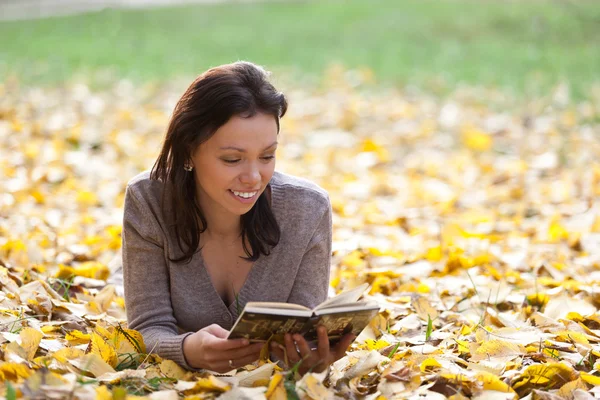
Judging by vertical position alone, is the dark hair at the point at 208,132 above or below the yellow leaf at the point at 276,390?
above

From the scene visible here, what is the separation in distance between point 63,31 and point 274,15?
12.9 ft

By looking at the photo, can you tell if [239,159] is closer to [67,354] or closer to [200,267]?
[200,267]

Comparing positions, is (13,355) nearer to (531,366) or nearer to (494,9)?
(531,366)

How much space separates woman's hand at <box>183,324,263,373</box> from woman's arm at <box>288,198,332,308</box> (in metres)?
0.43

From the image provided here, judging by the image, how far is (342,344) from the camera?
2352 mm

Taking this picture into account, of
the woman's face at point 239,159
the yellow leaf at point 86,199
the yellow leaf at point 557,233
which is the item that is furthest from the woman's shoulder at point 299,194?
the yellow leaf at point 86,199

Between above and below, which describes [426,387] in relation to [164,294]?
below

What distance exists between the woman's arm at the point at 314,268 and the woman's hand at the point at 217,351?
0.43 meters

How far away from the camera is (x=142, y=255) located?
2689mm

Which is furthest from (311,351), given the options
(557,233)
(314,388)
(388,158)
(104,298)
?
(388,158)

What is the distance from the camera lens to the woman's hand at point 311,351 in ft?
7.46

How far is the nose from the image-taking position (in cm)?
244

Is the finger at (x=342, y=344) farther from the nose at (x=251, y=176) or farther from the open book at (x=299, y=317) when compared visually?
the nose at (x=251, y=176)

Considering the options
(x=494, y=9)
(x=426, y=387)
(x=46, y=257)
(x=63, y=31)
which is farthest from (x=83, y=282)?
(x=494, y=9)
